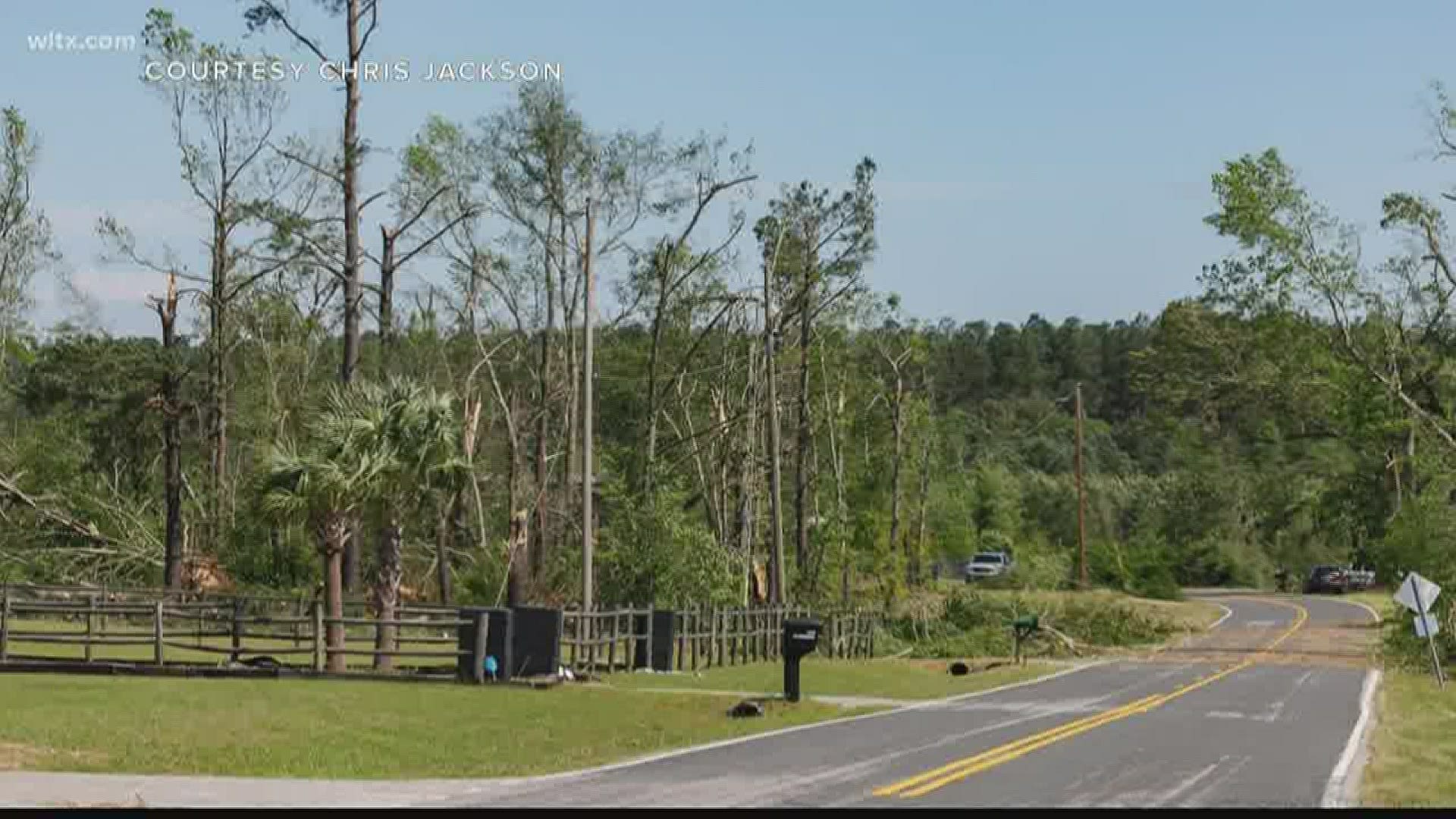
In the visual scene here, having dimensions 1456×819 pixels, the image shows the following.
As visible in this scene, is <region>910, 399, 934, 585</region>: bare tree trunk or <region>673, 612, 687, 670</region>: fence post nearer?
<region>673, 612, 687, 670</region>: fence post

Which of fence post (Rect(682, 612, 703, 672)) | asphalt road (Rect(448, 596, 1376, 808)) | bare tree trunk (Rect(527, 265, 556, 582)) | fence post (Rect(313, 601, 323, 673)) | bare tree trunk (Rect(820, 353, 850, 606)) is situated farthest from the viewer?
bare tree trunk (Rect(820, 353, 850, 606))

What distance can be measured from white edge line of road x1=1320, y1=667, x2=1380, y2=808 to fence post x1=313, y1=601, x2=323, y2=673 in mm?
15551

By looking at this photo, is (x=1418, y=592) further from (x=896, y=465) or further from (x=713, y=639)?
(x=896, y=465)

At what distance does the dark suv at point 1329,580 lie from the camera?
83812mm

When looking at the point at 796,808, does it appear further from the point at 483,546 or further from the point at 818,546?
the point at 483,546

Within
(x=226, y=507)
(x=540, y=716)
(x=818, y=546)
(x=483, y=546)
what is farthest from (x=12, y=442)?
(x=540, y=716)

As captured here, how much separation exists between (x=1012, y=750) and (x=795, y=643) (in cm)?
647

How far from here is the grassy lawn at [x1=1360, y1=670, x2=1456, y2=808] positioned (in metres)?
15.1

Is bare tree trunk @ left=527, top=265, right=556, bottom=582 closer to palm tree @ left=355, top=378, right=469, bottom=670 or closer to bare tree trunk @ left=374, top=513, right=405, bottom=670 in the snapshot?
bare tree trunk @ left=374, top=513, right=405, bottom=670

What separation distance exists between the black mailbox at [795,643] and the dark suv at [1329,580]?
216 ft

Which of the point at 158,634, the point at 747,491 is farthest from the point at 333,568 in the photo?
the point at 747,491

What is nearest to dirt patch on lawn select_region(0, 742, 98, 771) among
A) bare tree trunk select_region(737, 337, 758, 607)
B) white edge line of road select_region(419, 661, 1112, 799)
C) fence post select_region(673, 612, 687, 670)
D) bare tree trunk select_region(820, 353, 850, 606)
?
white edge line of road select_region(419, 661, 1112, 799)

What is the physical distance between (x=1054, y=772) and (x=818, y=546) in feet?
117

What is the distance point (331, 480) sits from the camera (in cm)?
2716
